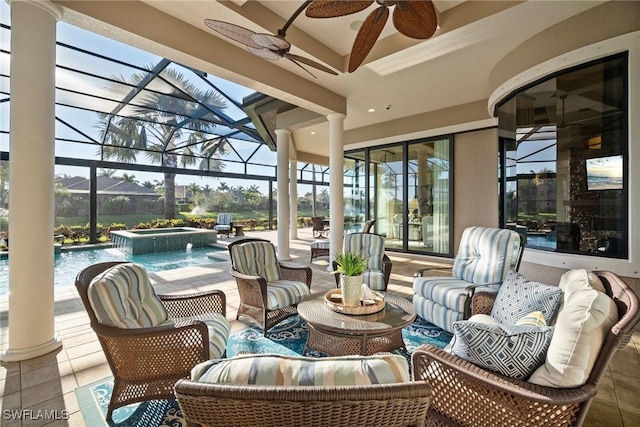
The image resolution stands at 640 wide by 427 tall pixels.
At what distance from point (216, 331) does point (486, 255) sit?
2901mm

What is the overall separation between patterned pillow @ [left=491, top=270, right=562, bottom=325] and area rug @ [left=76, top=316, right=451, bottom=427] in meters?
0.87

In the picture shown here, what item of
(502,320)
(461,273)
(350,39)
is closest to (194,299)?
(502,320)

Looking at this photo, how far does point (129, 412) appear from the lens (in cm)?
187

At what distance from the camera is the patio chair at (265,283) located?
2.96 meters

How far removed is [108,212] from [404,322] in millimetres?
12197

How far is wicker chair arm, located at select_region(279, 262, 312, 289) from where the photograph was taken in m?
3.57

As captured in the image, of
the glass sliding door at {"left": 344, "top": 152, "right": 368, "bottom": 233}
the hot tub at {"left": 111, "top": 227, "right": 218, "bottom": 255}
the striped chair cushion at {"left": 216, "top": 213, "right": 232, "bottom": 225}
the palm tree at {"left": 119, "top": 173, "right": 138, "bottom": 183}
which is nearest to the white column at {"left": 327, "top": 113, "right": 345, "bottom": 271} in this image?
the glass sliding door at {"left": 344, "top": 152, "right": 368, "bottom": 233}

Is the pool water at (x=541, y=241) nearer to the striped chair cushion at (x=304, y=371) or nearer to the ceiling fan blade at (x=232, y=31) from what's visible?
the striped chair cushion at (x=304, y=371)

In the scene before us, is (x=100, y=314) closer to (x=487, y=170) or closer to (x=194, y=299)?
(x=194, y=299)

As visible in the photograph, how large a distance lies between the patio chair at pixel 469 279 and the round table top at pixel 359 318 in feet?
1.91

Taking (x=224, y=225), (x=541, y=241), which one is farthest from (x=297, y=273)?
(x=224, y=225)

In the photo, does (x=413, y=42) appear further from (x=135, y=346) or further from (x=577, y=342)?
(x=135, y=346)

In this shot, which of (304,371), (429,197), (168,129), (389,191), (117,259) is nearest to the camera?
(304,371)

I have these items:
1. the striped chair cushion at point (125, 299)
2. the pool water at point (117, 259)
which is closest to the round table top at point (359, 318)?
the striped chair cushion at point (125, 299)
